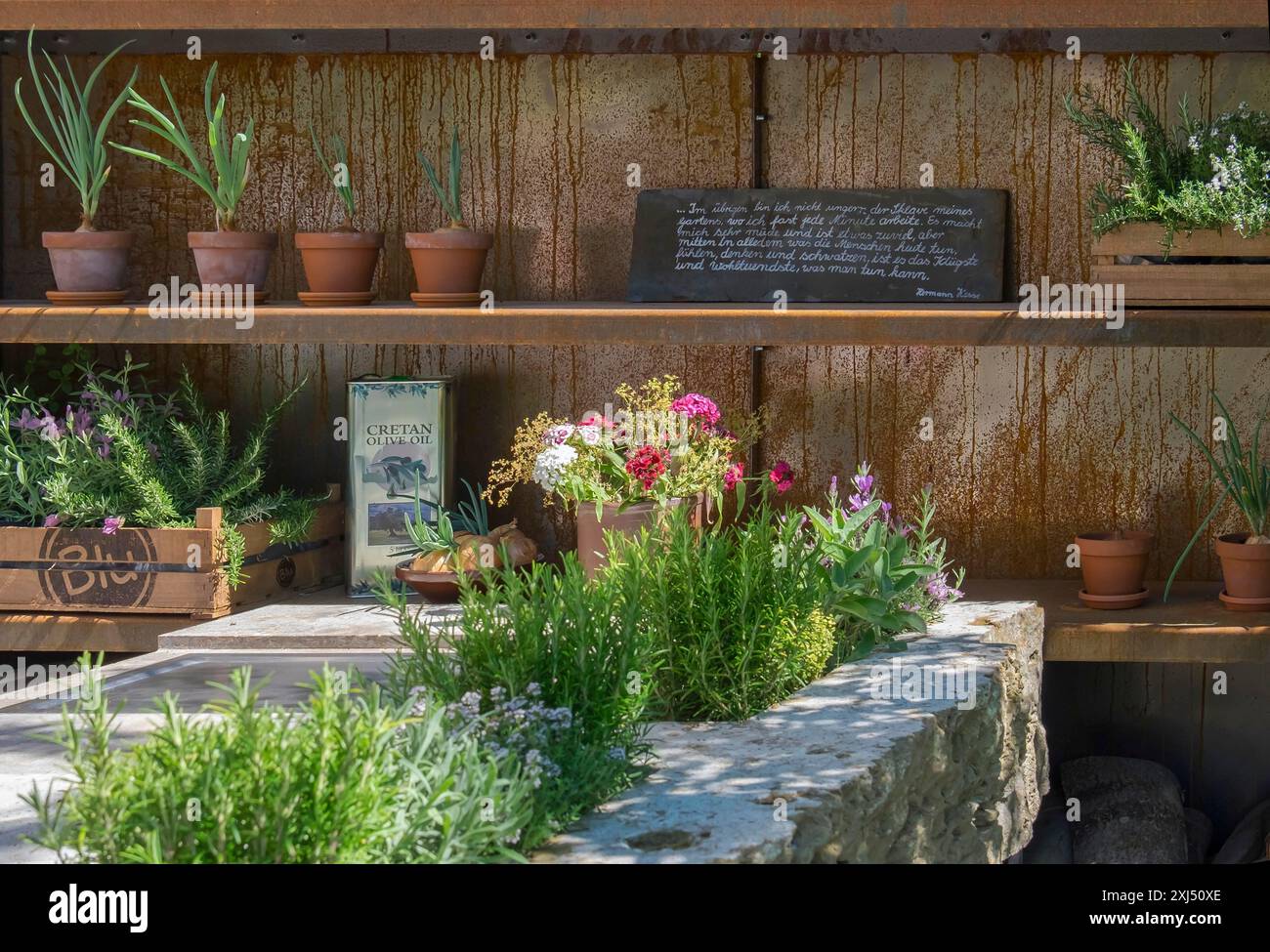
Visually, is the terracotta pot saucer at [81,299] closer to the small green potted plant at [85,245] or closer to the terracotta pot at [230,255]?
the small green potted plant at [85,245]

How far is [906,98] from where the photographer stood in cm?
452

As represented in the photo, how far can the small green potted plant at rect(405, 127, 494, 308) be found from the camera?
4.25 m

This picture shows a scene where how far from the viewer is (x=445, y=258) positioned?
4.27 meters

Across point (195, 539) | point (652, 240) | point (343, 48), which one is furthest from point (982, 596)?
point (343, 48)

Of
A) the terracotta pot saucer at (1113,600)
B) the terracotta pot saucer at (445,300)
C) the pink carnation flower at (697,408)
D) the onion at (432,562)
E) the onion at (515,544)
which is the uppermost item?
the terracotta pot saucer at (445,300)

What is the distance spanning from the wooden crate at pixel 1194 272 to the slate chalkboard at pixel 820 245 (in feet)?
1.63

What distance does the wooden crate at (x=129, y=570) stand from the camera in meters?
4.13

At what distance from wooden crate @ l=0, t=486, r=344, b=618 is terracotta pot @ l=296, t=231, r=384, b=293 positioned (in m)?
0.66

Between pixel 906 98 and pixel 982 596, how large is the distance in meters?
1.39

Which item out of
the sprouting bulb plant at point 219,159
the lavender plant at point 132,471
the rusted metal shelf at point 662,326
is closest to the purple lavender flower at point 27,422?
the lavender plant at point 132,471

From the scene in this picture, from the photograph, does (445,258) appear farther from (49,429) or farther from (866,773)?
(866,773)

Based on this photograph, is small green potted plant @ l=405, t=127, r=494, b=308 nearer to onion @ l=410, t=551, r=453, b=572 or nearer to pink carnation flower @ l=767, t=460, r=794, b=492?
onion @ l=410, t=551, r=453, b=572

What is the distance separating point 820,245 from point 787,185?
0.77 ft
